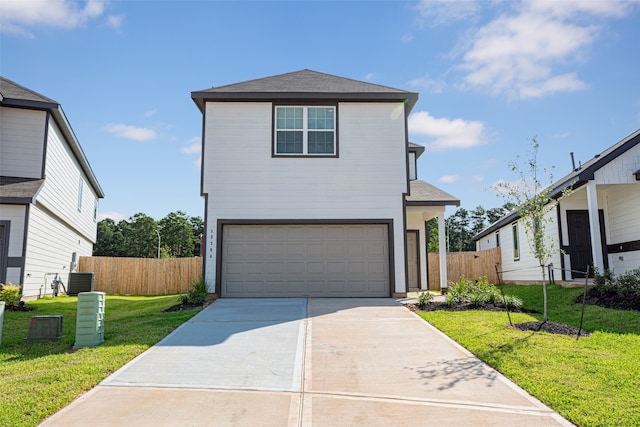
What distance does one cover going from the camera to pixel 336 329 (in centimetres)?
825

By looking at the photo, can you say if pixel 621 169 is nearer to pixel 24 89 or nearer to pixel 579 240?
pixel 579 240

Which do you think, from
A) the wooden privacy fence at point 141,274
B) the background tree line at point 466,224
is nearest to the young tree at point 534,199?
the wooden privacy fence at point 141,274

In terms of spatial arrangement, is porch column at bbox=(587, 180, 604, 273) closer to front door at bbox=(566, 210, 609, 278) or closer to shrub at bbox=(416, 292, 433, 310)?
front door at bbox=(566, 210, 609, 278)

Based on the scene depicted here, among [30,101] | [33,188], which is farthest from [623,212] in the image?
[30,101]

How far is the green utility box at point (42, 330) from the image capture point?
7543mm

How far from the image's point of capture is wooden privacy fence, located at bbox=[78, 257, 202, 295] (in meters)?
20.0

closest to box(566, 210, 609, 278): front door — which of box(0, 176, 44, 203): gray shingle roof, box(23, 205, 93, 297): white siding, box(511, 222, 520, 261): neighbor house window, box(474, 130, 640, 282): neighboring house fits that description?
box(474, 130, 640, 282): neighboring house

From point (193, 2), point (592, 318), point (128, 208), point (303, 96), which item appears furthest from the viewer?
point (128, 208)

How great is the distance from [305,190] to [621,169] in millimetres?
9080

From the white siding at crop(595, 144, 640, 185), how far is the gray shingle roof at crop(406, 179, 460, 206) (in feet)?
13.6

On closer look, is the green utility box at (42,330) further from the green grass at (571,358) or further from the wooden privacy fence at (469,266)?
the wooden privacy fence at (469,266)

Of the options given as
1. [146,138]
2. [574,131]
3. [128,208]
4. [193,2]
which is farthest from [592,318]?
[128,208]

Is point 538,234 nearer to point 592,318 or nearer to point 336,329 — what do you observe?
point 592,318

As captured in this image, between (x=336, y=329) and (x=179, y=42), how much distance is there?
27.7 ft
